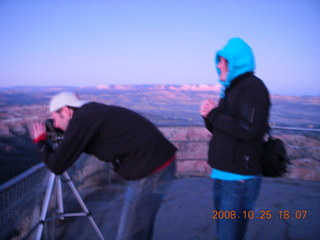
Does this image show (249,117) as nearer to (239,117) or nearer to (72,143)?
(239,117)

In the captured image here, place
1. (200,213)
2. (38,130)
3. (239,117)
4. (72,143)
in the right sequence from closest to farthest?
1. (72,143)
2. (239,117)
3. (38,130)
4. (200,213)

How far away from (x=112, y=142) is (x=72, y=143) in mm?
238

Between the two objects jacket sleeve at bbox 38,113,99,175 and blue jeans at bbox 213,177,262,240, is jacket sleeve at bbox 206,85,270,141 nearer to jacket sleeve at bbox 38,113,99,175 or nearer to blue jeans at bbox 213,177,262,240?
blue jeans at bbox 213,177,262,240

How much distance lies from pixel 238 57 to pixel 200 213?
2723 mm

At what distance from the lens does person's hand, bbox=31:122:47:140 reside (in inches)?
74.0

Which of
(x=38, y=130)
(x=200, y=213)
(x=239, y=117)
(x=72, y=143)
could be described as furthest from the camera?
(x=200, y=213)

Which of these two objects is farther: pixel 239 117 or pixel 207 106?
pixel 207 106

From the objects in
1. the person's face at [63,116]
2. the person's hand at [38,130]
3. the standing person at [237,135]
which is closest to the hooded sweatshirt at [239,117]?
the standing person at [237,135]

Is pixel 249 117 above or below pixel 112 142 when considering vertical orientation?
above

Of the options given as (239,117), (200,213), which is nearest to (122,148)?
(239,117)

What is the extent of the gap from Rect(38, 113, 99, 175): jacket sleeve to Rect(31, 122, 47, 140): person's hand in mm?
275

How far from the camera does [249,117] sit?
1.71 m

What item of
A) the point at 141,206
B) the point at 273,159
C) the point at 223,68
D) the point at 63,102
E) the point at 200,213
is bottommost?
the point at 200,213

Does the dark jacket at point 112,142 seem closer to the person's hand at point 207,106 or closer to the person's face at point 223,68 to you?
the person's hand at point 207,106
